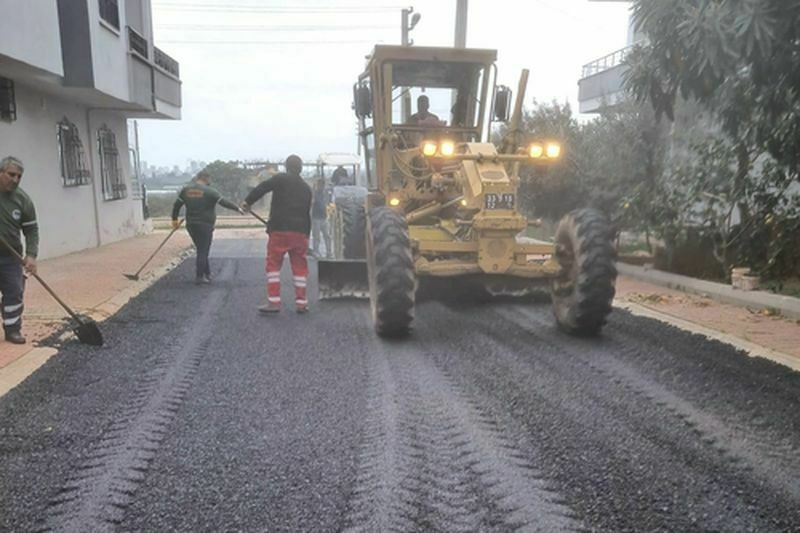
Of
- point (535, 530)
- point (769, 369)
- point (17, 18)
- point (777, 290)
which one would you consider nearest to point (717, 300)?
point (777, 290)

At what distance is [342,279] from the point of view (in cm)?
802

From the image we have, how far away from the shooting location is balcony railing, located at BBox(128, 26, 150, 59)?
1416cm

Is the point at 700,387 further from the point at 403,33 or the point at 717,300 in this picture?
the point at 403,33

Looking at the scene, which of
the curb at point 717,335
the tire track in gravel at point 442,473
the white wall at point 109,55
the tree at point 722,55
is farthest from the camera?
the white wall at point 109,55

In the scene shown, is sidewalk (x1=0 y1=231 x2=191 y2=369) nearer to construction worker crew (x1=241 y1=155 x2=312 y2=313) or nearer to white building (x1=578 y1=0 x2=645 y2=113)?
construction worker crew (x1=241 y1=155 x2=312 y2=313)

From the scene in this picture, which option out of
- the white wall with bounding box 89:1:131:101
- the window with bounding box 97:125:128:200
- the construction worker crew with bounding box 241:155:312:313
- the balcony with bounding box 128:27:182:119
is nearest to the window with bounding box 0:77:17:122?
the white wall with bounding box 89:1:131:101

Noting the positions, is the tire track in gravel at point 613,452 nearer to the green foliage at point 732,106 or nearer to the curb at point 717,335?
the curb at point 717,335

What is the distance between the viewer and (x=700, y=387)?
4.82m

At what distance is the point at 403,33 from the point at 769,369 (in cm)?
2015

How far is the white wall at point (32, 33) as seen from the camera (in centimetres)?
831

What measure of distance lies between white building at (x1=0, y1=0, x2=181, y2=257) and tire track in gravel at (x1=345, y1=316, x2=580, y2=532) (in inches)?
293

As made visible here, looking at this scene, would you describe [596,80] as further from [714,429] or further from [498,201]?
[714,429]

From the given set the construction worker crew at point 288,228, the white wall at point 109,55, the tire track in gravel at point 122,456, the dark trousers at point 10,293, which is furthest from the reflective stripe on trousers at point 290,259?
the white wall at point 109,55

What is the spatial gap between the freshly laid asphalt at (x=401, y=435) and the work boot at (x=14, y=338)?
1.39ft
